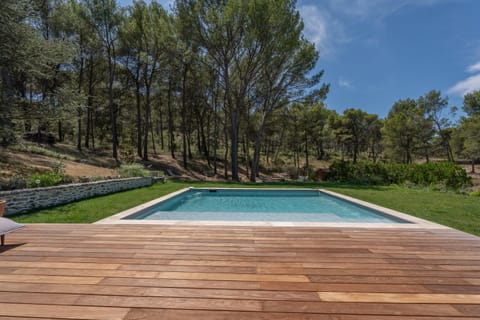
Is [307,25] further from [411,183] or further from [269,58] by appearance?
[411,183]

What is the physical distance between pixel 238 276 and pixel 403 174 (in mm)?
14453

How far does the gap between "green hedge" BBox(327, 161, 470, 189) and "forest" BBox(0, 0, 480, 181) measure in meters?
4.86

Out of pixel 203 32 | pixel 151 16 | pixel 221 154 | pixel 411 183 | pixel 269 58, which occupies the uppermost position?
pixel 151 16

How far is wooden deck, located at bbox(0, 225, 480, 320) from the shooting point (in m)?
1.50

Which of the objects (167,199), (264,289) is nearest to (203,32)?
(167,199)

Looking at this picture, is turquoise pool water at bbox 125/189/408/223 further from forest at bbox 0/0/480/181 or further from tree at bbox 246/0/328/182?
tree at bbox 246/0/328/182

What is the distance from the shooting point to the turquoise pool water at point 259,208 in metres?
5.35

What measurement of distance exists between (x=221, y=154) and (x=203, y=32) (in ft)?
43.4

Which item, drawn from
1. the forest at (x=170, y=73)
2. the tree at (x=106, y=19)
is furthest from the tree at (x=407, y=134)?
the tree at (x=106, y=19)

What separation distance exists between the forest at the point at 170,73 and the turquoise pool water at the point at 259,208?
4.80 metres

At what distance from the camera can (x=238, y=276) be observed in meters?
1.94

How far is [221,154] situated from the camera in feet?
77.9

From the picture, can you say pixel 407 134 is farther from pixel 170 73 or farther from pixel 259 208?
pixel 170 73

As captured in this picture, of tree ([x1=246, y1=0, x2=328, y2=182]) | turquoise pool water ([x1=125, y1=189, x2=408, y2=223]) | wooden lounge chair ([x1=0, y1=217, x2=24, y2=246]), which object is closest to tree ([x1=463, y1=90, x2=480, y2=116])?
tree ([x1=246, y1=0, x2=328, y2=182])
